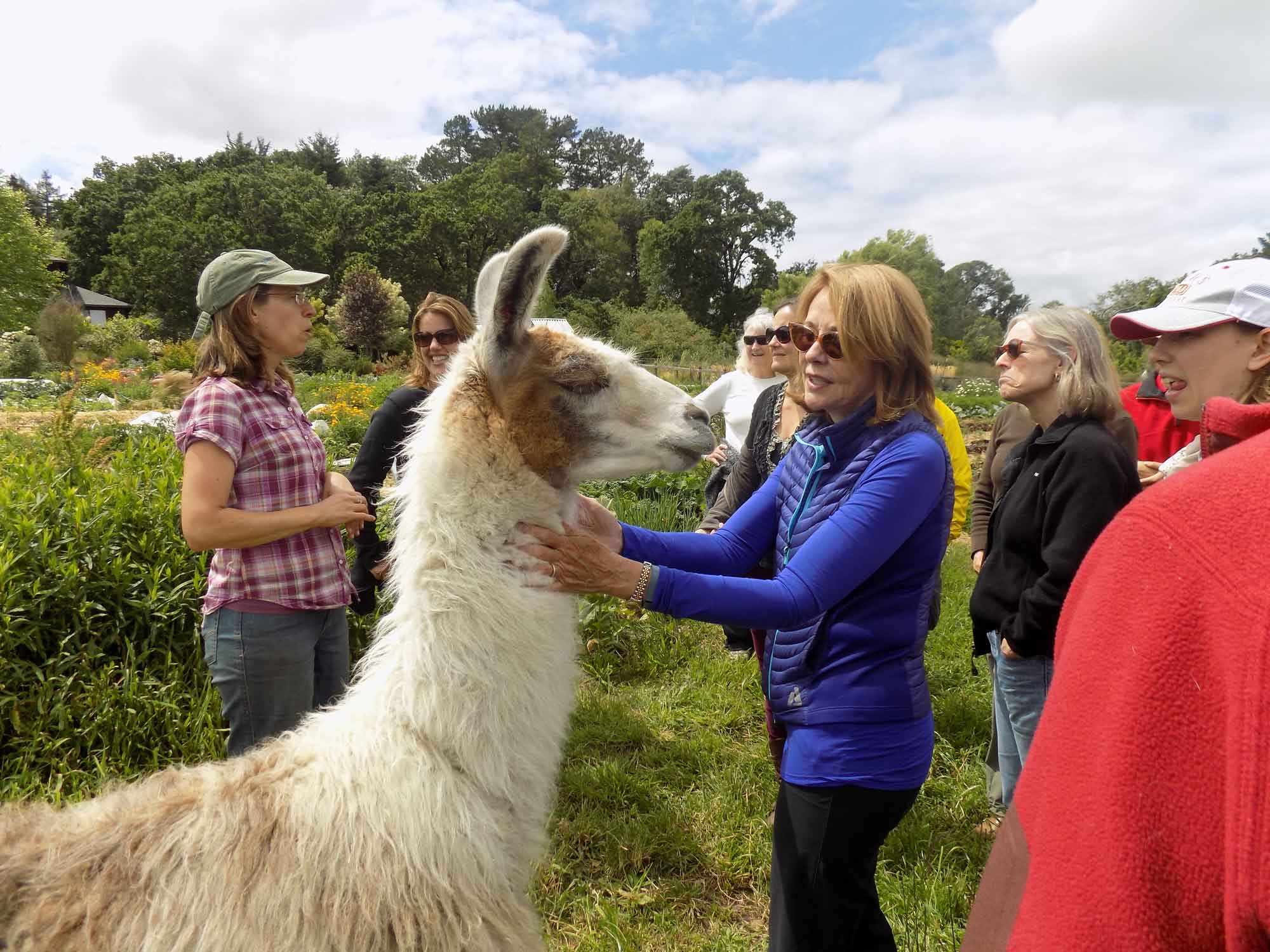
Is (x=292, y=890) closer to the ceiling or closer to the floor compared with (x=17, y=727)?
closer to the ceiling

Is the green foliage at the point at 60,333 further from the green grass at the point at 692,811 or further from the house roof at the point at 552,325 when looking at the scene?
the house roof at the point at 552,325

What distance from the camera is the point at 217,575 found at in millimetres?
2248

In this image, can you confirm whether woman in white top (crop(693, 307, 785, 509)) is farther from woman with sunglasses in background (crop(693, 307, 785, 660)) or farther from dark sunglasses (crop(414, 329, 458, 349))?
dark sunglasses (crop(414, 329, 458, 349))

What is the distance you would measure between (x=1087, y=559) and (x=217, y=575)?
2349 mm

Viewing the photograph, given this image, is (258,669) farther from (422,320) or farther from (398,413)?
(422,320)

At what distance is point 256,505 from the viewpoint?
220cm

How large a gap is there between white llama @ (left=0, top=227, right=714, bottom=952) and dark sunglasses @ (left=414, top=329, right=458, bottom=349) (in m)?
1.58

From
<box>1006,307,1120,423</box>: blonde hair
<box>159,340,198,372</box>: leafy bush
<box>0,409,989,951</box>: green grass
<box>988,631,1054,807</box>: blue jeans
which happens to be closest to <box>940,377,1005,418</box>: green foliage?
<box>0,409,989,951</box>: green grass

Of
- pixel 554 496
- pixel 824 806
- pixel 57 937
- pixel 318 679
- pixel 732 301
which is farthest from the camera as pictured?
pixel 732 301

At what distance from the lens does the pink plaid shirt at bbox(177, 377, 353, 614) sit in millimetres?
2104

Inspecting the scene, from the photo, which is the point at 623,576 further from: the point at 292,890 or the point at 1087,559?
the point at 1087,559

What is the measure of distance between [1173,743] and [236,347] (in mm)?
2448

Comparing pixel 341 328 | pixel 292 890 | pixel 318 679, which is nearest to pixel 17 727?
pixel 318 679

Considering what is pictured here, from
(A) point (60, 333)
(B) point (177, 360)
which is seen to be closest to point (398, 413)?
(B) point (177, 360)
